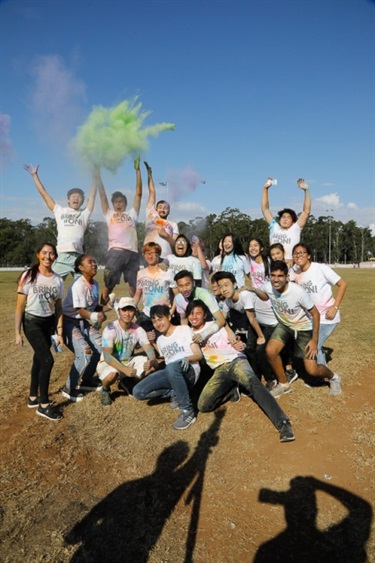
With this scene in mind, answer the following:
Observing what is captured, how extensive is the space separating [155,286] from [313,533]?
3.53 metres

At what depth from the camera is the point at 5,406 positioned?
5.05 m

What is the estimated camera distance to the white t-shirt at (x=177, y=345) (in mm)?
4793

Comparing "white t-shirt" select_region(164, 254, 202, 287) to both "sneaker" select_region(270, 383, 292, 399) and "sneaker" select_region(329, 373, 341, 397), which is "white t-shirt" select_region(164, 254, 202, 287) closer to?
"sneaker" select_region(270, 383, 292, 399)

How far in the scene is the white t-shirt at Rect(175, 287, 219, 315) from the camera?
524cm

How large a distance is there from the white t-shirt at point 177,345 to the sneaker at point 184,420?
0.55 metres

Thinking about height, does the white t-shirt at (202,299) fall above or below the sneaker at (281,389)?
above

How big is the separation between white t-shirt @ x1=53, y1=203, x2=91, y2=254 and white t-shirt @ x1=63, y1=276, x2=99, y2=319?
689 millimetres

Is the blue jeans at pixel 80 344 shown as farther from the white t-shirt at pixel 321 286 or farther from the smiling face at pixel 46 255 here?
the white t-shirt at pixel 321 286

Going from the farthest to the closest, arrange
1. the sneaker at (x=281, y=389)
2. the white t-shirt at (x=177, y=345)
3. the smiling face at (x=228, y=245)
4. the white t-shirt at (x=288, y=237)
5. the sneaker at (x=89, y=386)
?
the smiling face at (x=228, y=245)
the white t-shirt at (x=288, y=237)
the sneaker at (x=89, y=386)
the sneaker at (x=281, y=389)
the white t-shirt at (x=177, y=345)

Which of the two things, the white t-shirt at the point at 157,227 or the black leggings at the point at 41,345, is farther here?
Result: the white t-shirt at the point at 157,227

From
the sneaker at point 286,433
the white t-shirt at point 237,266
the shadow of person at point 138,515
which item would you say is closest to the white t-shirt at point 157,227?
the white t-shirt at point 237,266

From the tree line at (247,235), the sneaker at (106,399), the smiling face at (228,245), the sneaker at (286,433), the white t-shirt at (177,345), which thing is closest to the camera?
the sneaker at (286,433)

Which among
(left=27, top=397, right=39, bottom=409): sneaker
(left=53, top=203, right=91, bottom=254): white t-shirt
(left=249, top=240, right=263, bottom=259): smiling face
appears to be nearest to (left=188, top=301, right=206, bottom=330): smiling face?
(left=249, top=240, right=263, bottom=259): smiling face

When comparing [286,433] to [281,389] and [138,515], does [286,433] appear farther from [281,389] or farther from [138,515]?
[138,515]
